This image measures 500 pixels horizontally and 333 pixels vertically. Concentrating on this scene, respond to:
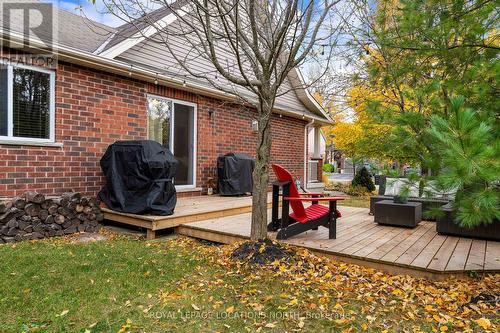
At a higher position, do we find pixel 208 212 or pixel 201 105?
pixel 201 105

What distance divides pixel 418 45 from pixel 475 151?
2.30 meters

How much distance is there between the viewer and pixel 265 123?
4.26 meters

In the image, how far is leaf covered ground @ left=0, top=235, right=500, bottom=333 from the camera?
2.81m

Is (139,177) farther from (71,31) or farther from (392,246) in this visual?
(392,246)

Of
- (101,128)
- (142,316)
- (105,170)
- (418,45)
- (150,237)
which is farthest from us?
(101,128)

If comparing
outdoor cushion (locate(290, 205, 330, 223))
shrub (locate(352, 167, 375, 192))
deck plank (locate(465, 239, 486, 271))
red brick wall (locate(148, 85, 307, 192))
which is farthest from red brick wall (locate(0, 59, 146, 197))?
shrub (locate(352, 167, 375, 192))

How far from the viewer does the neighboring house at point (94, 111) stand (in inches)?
217

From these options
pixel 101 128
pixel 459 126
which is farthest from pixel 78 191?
pixel 459 126

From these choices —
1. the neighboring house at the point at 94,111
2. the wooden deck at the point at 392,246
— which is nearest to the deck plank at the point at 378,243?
the wooden deck at the point at 392,246

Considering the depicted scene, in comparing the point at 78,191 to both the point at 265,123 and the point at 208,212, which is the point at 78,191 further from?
the point at 265,123

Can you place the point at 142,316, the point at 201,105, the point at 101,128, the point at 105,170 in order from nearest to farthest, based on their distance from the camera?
the point at 142,316 → the point at 105,170 → the point at 101,128 → the point at 201,105

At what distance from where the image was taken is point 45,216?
545 centimetres

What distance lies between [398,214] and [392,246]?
1.58 metres

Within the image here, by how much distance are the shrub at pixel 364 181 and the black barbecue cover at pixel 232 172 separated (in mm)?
7698
